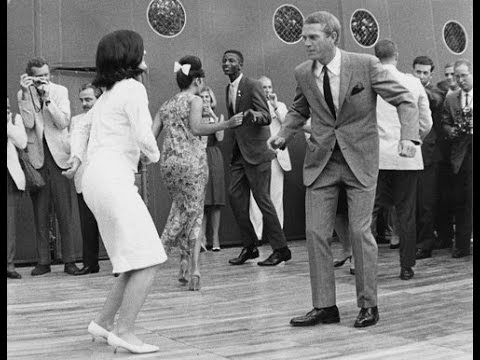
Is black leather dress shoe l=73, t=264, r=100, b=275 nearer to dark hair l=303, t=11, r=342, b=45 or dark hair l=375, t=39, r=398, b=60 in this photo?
dark hair l=375, t=39, r=398, b=60

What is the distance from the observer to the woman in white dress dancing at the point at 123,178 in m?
2.81

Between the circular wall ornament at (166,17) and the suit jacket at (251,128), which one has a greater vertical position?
the circular wall ornament at (166,17)

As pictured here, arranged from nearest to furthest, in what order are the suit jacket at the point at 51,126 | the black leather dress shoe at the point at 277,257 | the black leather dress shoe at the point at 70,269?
1. the suit jacket at the point at 51,126
2. the black leather dress shoe at the point at 70,269
3. the black leather dress shoe at the point at 277,257

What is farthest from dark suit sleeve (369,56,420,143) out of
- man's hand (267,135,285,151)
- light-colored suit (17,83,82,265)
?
light-colored suit (17,83,82,265)

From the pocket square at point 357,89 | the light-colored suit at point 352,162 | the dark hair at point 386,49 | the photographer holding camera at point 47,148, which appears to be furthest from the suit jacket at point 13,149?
the dark hair at point 386,49

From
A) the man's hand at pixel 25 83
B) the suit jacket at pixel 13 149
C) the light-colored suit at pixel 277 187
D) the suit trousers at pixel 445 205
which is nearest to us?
the suit jacket at pixel 13 149

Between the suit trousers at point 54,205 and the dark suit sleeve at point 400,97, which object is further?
the suit trousers at point 54,205

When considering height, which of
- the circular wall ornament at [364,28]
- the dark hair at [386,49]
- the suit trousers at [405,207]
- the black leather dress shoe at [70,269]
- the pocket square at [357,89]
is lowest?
the black leather dress shoe at [70,269]

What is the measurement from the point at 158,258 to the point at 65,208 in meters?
2.35

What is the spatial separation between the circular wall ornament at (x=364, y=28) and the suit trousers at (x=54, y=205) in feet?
6.73

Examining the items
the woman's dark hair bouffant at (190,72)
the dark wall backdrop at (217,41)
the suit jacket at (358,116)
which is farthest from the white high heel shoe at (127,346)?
the dark wall backdrop at (217,41)

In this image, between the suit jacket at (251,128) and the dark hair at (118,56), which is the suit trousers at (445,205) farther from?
the dark hair at (118,56)

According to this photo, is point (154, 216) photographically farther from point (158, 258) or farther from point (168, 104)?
point (158, 258)

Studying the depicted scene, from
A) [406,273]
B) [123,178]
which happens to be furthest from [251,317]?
[406,273]
